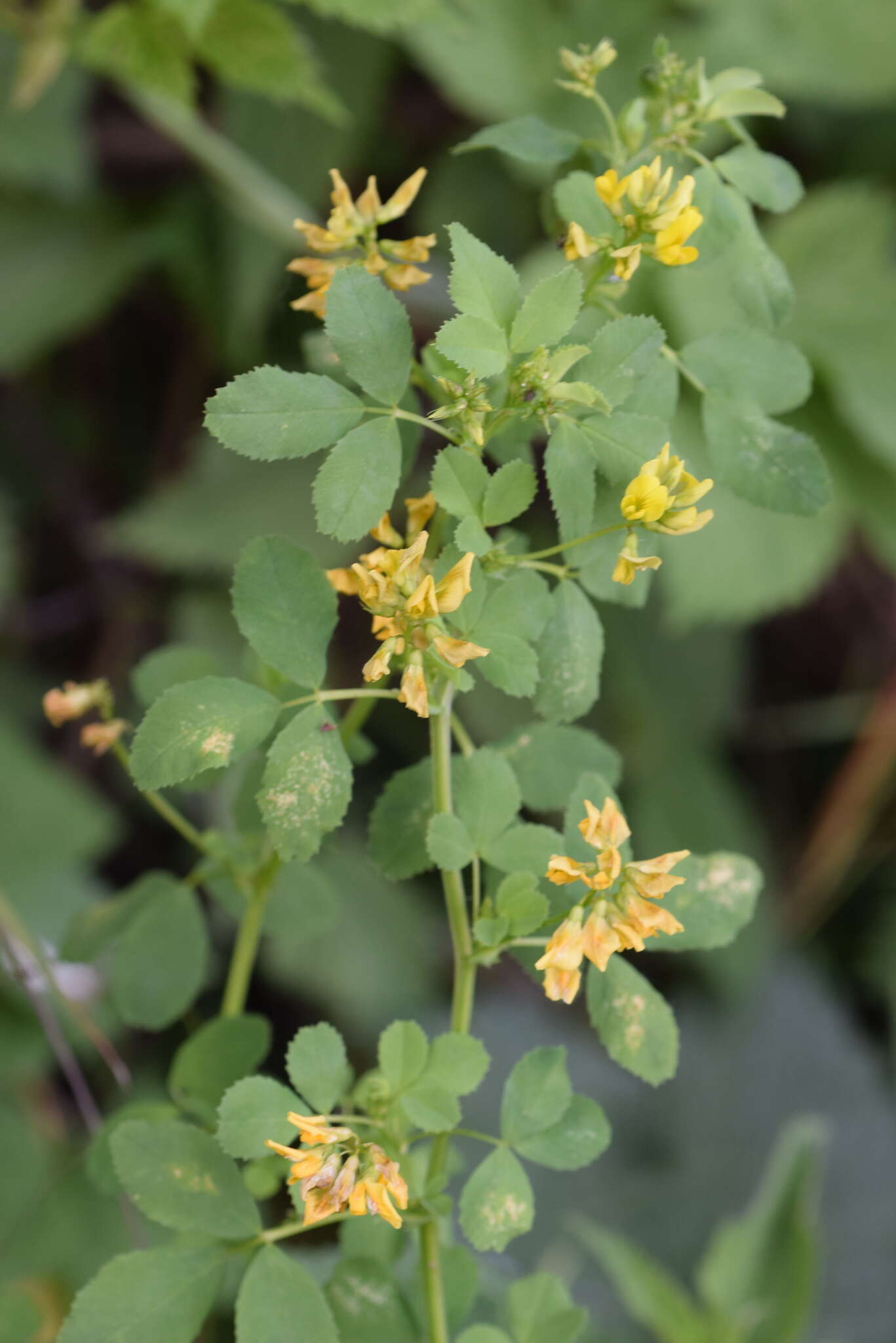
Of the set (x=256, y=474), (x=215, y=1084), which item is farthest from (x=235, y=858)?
(x=256, y=474)

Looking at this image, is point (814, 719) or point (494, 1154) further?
point (814, 719)

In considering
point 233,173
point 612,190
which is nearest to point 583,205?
point 612,190

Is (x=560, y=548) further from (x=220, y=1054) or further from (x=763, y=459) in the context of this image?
(x=220, y=1054)

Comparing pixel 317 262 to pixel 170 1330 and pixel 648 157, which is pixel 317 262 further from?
pixel 170 1330

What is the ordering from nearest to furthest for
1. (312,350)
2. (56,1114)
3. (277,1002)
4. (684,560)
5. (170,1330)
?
(170,1330) → (312,350) → (684,560) → (56,1114) → (277,1002)

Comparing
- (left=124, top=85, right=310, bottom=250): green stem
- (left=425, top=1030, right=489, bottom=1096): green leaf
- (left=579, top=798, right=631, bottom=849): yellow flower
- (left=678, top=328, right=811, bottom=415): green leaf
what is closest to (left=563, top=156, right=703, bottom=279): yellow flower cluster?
(left=678, top=328, right=811, bottom=415): green leaf

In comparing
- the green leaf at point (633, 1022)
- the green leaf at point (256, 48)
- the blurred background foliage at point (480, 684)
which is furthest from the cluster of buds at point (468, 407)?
the blurred background foliage at point (480, 684)
